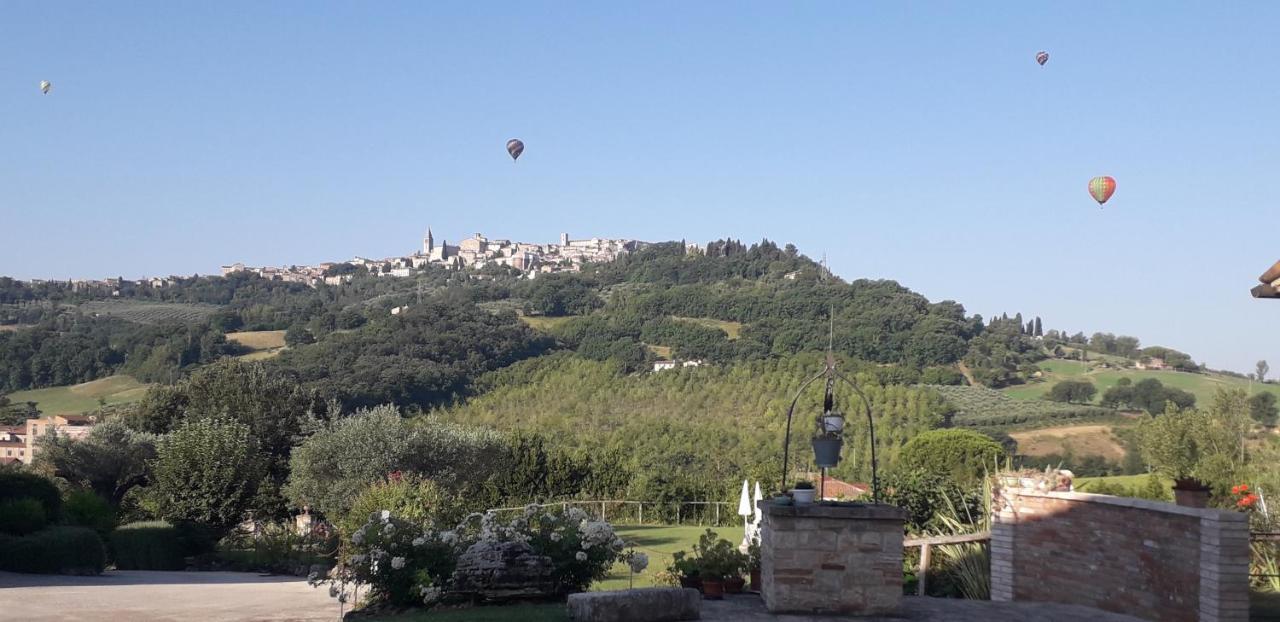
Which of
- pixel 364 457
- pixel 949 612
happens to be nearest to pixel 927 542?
pixel 949 612

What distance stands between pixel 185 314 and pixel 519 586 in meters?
102

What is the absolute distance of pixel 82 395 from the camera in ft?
220

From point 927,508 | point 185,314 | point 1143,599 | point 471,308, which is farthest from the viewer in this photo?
point 185,314

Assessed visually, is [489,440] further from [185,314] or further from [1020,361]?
[185,314]

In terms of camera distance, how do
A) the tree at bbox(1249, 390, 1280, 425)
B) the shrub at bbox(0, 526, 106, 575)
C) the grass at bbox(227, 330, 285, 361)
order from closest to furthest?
the shrub at bbox(0, 526, 106, 575), the tree at bbox(1249, 390, 1280, 425), the grass at bbox(227, 330, 285, 361)

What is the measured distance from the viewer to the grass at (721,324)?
281 feet

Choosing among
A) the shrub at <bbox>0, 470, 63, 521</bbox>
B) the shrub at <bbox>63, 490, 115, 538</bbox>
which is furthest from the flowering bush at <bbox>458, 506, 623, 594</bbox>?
the shrub at <bbox>63, 490, 115, 538</bbox>

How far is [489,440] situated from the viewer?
2784 cm

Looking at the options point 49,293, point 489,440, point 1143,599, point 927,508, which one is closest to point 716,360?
point 489,440

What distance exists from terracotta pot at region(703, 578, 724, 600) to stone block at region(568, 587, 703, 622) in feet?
3.40

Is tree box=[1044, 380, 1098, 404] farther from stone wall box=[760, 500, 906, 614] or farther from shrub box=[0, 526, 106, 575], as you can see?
stone wall box=[760, 500, 906, 614]

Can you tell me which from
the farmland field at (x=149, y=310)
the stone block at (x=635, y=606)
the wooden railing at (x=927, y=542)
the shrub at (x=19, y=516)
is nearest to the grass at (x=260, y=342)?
the farmland field at (x=149, y=310)

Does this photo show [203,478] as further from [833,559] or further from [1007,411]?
[1007,411]

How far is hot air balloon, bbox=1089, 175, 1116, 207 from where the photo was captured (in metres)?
31.0
